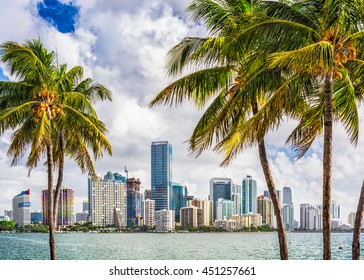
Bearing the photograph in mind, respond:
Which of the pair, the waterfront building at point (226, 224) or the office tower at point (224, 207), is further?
the waterfront building at point (226, 224)

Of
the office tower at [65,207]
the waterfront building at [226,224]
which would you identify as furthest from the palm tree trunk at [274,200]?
the waterfront building at [226,224]

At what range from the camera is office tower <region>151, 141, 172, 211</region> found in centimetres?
3809

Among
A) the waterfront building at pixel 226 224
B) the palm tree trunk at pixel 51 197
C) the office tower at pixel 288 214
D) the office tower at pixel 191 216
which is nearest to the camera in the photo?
the palm tree trunk at pixel 51 197

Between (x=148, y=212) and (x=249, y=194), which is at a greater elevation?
(x=249, y=194)

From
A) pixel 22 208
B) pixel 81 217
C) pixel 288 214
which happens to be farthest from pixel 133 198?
pixel 288 214

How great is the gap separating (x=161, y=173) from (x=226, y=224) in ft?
45.5

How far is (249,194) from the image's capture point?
45.3 meters

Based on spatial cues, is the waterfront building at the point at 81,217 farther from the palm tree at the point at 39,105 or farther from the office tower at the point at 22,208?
the palm tree at the point at 39,105

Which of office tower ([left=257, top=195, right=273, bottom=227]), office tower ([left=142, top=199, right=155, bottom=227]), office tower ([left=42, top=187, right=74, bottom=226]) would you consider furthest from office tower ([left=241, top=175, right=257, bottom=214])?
office tower ([left=42, top=187, right=74, bottom=226])

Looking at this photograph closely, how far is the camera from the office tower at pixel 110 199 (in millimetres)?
49819

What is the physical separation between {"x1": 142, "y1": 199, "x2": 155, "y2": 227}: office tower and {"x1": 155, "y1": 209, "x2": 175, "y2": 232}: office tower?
808 millimetres

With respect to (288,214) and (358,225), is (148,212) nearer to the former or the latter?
(288,214)

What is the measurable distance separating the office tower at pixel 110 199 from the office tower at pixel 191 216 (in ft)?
18.2
